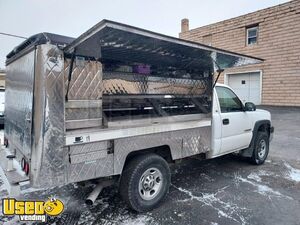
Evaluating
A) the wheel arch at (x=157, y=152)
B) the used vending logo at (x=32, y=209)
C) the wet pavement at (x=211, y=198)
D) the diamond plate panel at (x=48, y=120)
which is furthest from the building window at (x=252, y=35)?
the used vending logo at (x=32, y=209)

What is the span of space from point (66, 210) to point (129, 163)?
1178mm

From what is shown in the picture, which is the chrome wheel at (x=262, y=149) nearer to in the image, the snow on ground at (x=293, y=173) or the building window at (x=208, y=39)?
the snow on ground at (x=293, y=173)

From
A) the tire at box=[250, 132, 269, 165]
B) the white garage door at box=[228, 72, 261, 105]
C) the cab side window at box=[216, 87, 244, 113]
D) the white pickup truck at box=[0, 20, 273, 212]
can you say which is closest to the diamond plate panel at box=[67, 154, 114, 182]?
the white pickup truck at box=[0, 20, 273, 212]

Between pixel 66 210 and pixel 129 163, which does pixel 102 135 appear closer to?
pixel 129 163

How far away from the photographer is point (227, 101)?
4.54 metres

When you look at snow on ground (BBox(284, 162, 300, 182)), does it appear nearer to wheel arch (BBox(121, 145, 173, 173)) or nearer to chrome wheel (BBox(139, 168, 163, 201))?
wheel arch (BBox(121, 145, 173, 173))

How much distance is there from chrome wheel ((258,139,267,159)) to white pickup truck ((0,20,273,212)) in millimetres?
1028

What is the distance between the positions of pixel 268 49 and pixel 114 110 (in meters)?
13.6

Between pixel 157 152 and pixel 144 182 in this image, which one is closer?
pixel 144 182

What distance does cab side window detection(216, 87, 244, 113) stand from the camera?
4371 mm

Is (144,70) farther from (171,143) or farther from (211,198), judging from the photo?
(211,198)

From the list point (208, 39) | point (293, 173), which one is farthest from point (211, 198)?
point (208, 39)

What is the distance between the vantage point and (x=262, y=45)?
1383 cm

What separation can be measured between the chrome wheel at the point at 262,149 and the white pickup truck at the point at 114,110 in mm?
1028
